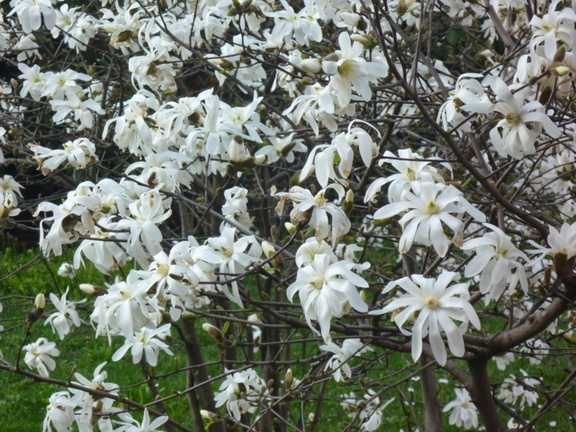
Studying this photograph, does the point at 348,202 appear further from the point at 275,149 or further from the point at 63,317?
the point at 63,317

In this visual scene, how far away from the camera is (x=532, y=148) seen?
1.67 m

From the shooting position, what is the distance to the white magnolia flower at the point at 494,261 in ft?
5.28

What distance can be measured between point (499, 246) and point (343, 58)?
1.67 ft

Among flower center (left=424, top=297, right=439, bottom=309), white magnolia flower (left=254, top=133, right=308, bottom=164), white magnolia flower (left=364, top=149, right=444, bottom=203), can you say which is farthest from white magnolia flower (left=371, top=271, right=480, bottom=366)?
white magnolia flower (left=254, top=133, right=308, bottom=164)

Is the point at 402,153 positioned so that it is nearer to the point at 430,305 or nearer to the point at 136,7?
the point at 430,305

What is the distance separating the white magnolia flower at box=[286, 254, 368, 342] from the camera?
160 cm

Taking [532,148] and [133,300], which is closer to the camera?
[532,148]

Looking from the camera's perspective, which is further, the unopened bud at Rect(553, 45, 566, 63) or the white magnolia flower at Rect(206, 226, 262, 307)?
the white magnolia flower at Rect(206, 226, 262, 307)

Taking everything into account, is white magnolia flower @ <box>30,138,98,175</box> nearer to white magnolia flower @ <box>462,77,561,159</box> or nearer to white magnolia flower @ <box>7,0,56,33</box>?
white magnolia flower @ <box>7,0,56,33</box>

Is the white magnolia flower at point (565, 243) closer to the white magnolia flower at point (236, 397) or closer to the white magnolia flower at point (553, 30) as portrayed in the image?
the white magnolia flower at point (553, 30)

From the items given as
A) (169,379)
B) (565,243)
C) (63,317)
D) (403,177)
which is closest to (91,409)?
(63,317)

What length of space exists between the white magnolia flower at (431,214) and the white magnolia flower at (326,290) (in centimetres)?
12

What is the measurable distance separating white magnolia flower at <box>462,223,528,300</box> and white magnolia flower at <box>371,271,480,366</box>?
0.05 m

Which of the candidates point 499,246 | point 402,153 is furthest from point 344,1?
point 499,246
